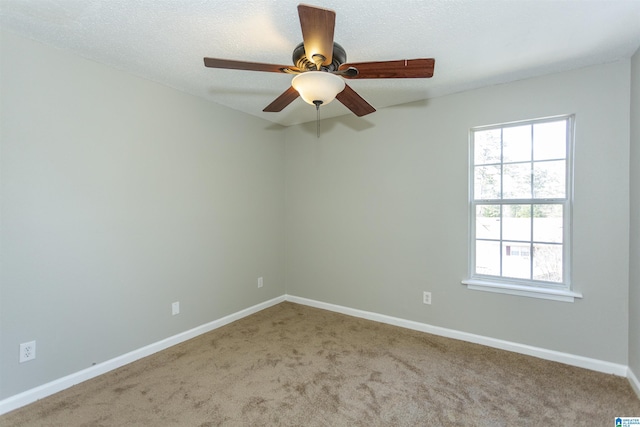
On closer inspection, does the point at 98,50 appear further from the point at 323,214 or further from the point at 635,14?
the point at 635,14

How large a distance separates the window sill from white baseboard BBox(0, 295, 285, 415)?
2.55 meters

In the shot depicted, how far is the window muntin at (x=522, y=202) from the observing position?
8.27ft

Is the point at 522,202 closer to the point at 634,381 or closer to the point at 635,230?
the point at 635,230

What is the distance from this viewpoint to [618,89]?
2.27 m

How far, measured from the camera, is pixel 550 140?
257cm

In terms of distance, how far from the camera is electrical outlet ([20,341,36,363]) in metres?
1.97

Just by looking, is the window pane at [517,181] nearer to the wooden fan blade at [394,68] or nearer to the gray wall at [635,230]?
the gray wall at [635,230]

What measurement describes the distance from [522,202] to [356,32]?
2039mm

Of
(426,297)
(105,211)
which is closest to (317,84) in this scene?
(105,211)

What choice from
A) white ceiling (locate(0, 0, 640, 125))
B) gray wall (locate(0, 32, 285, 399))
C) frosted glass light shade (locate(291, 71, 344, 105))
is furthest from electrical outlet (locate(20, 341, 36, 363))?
frosted glass light shade (locate(291, 71, 344, 105))

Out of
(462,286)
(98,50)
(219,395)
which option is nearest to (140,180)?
(98,50)

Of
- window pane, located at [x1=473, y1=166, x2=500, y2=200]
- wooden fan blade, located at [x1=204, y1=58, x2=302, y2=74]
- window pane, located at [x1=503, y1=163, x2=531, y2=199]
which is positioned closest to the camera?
wooden fan blade, located at [x1=204, y1=58, x2=302, y2=74]

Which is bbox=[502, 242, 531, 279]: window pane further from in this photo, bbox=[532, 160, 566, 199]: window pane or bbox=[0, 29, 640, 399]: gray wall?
bbox=[532, 160, 566, 199]: window pane

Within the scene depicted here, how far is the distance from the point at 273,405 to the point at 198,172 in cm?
221
